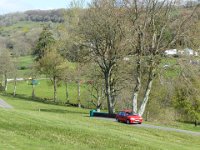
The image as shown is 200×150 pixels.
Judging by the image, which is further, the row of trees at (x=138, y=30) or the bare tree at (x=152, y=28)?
the row of trees at (x=138, y=30)

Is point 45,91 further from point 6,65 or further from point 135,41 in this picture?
point 135,41

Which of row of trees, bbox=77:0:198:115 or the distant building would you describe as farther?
the distant building

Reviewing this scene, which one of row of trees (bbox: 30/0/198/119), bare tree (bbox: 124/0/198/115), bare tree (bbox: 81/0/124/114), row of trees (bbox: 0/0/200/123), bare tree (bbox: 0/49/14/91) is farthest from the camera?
bare tree (bbox: 0/49/14/91)

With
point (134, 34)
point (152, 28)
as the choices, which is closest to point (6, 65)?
point (152, 28)

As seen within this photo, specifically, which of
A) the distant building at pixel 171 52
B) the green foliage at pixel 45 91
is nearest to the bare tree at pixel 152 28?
the distant building at pixel 171 52

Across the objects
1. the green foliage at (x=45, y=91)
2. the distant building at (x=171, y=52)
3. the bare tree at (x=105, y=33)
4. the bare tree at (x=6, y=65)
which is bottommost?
the green foliage at (x=45, y=91)

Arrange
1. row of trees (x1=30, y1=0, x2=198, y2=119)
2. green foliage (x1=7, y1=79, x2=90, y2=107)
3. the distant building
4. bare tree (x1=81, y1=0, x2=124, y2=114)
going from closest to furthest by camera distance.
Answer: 1. row of trees (x1=30, y1=0, x2=198, y2=119)
2. the distant building
3. bare tree (x1=81, y1=0, x2=124, y2=114)
4. green foliage (x1=7, y1=79, x2=90, y2=107)

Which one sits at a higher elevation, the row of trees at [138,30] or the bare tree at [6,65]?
the row of trees at [138,30]

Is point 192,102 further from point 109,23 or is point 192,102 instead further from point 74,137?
point 74,137

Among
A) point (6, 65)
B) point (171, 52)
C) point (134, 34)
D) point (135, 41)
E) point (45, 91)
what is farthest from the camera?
point (45, 91)

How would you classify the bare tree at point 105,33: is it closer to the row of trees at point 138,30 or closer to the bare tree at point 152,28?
the row of trees at point 138,30

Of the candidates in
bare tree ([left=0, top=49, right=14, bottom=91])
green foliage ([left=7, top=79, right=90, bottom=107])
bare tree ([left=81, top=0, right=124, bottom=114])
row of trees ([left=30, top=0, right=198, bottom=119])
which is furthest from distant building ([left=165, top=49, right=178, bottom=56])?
bare tree ([left=0, top=49, right=14, bottom=91])

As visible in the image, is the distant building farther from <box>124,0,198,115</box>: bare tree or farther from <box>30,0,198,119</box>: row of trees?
<box>124,0,198,115</box>: bare tree

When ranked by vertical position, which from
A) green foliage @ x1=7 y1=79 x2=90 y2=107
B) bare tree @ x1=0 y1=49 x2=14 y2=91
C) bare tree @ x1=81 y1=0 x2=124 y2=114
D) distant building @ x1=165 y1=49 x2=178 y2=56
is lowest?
green foliage @ x1=7 y1=79 x2=90 y2=107
